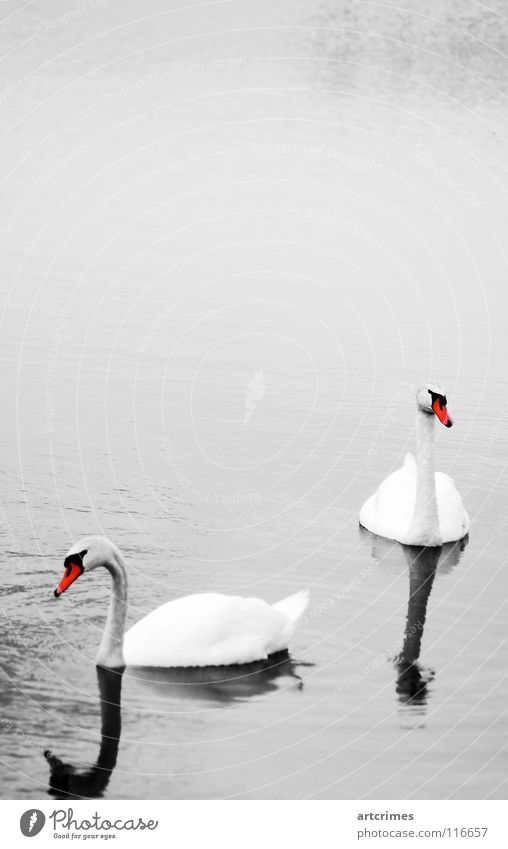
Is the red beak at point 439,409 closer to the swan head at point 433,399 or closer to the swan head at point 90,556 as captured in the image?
the swan head at point 433,399

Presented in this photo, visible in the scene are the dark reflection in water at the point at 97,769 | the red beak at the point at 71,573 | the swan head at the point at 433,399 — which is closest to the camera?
the dark reflection in water at the point at 97,769

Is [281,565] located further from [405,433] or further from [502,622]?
[405,433]

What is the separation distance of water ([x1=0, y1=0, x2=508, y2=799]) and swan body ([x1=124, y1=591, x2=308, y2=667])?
17cm

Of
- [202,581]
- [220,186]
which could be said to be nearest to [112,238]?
[220,186]

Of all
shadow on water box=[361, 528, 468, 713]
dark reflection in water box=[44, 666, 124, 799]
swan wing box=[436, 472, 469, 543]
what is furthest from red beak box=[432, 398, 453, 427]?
dark reflection in water box=[44, 666, 124, 799]

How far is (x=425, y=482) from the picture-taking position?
13898mm

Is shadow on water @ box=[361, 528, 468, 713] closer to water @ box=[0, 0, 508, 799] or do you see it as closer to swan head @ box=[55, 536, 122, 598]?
water @ box=[0, 0, 508, 799]

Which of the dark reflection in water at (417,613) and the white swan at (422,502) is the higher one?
the white swan at (422,502)

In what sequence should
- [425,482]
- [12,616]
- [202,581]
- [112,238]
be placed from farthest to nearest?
[112,238]
[425,482]
[202,581]
[12,616]

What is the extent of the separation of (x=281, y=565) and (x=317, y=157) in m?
17.6

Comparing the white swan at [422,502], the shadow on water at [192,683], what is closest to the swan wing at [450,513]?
the white swan at [422,502]

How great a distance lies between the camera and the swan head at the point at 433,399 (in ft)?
45.2

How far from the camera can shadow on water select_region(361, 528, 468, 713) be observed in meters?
10.4
